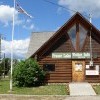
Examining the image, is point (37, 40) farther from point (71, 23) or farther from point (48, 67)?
point (71, 23)

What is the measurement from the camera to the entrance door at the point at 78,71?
36031 mm

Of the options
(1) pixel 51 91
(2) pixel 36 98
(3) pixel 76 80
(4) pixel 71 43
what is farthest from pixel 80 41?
(2) pixel 36 98

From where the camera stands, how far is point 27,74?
112 feet

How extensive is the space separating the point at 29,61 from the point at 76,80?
5.21 m

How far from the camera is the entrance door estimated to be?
118 feet

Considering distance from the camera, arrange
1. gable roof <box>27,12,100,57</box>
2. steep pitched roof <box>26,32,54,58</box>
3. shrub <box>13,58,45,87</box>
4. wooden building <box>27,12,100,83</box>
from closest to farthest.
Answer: shrub <box>13,58,45,87</box>
gable roof <box>27,12,100,57</box>
wooden building <box>27,12,100,83</box>
steep pitched roof <box>26,32,54,58</box>

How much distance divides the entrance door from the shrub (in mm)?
3473

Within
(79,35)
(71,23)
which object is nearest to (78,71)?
(79,35)

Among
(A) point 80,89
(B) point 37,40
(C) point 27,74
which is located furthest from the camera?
(B) point 37,40

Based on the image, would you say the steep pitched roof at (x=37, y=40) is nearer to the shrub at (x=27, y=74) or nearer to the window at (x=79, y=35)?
the shrub at (x=27, y=74)

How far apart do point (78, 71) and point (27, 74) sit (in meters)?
5.50

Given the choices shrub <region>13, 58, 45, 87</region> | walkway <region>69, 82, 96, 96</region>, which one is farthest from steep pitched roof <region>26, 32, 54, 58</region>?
walkway <region>69, 82, 96, 96</region>

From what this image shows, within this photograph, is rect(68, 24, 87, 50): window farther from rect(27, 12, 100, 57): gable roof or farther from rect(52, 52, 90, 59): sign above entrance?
rect(52, 52, 90, 59): sign above entrance

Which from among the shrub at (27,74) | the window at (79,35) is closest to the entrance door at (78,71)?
the window at (79,35)
